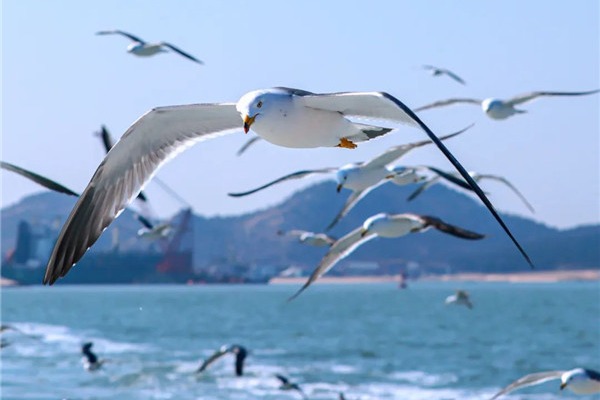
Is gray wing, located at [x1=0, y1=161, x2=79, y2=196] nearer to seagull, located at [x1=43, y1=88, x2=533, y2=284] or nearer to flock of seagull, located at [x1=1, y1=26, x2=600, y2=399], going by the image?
flock of seagull, located at [x1=1, y1=26, x2=600, y2=399]

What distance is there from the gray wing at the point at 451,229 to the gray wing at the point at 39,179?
12.0ft

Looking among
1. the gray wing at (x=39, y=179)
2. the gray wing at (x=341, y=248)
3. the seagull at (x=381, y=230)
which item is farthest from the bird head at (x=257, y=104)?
the gray wing at (x=341, y=248)

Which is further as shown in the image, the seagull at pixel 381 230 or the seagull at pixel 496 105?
the seagull at pixel 496 105

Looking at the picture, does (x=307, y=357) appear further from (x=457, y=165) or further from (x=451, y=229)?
(x=457, y=165)

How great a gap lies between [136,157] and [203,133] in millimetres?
551

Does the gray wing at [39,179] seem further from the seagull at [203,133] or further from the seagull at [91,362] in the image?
the seagull at [91,362]

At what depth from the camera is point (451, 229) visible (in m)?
12.9

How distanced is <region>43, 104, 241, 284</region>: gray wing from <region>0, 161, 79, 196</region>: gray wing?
77 centimetres

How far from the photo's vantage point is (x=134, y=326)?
58188 millimetres

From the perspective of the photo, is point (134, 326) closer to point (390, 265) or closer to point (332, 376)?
point (332, 376)

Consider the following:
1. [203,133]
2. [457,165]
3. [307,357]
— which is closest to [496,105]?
[203,133]

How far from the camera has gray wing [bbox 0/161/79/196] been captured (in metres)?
10.7

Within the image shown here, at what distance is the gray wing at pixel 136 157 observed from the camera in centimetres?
964

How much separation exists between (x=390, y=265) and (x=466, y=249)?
441 inches
